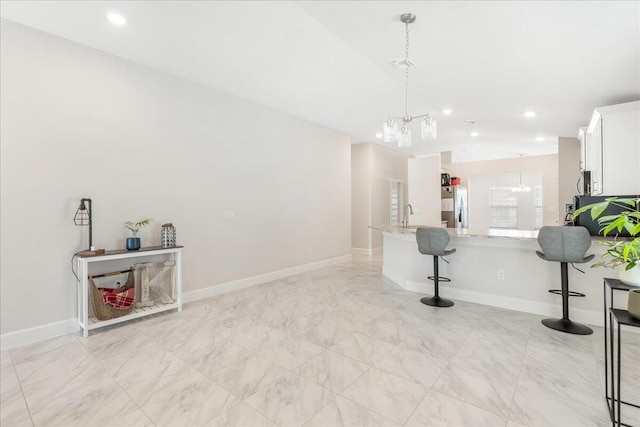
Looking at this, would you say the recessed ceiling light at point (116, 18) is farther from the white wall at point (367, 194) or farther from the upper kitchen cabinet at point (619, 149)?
the white wall at point (367, 194)

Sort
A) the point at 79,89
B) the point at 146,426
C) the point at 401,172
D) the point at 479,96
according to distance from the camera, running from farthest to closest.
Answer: the point at 401,172 < the point at 479,96 < the point at 79,89 < the point at 146,426

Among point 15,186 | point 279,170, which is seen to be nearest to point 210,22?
point 15,186

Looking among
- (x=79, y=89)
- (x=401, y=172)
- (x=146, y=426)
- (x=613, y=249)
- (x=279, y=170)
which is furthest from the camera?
(x=401, y=172)

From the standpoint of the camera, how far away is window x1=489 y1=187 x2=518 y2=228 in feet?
30.3

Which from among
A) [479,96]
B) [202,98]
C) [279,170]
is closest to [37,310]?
[202,98]

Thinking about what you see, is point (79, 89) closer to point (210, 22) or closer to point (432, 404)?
point (210, 22)

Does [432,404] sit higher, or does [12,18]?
[12,18]

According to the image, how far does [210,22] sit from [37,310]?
320 centimetres

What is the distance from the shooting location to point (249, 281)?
4812 millimetres

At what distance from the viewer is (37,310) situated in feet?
9.68

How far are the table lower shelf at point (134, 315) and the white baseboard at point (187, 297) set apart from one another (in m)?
0.16

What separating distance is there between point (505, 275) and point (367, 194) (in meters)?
4.33

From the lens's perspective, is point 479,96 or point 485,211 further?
point 485,211

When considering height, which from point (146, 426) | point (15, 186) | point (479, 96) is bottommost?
point (146, 426)
